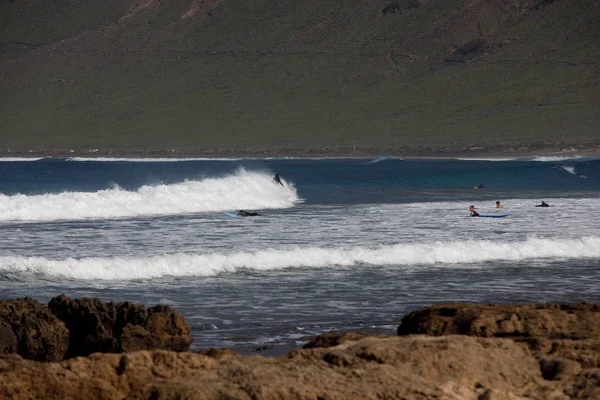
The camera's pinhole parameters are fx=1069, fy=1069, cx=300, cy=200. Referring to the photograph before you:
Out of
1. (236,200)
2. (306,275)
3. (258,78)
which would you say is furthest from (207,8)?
(306,275)

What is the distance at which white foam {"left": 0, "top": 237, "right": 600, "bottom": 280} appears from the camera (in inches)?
707

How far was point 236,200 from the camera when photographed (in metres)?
43.8

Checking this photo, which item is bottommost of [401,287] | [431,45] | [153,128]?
[401,287]

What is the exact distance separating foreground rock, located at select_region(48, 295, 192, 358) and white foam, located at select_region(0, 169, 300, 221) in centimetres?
2370

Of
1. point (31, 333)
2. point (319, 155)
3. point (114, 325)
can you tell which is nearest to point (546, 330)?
point (114, 325)

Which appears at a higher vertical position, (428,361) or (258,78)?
(258,78)

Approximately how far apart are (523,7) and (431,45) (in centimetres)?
1849

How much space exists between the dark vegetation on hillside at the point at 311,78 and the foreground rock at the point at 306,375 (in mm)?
108444

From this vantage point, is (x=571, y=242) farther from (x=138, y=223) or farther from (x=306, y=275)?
(x=138, y=223)

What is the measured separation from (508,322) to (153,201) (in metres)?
31.4

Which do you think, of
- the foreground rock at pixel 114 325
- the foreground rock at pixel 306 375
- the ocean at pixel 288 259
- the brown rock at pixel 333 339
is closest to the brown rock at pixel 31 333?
the foreground rock at pixel 114 325

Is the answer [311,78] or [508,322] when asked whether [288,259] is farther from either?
[311,78]

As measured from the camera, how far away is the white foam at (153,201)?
114 ft

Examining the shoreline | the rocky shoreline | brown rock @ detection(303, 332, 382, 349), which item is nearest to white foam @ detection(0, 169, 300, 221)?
brown rock @ detection(303, 332, 382, 349)
